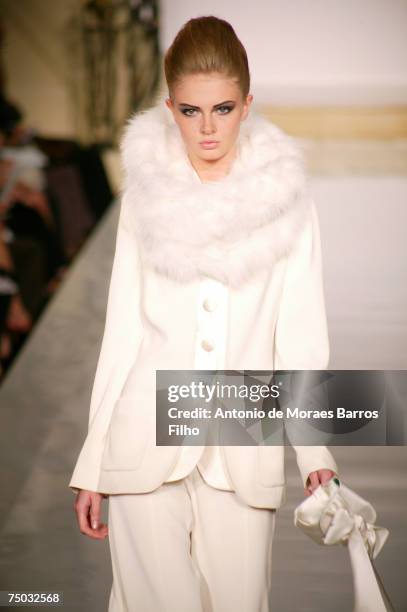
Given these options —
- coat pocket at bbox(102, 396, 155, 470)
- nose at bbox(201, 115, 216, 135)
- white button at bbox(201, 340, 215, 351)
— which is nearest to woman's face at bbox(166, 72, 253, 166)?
nose at bbox(201, 115, 216, 135)

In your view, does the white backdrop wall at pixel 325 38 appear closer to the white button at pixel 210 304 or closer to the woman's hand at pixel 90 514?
the white button at pixel 210 304

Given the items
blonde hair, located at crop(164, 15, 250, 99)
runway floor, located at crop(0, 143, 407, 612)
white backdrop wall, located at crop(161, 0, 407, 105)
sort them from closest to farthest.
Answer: blonde hair, located at crop(164, 15, 250, 99)
runway floor, located at crop(0, 143, 407, 612)
white backdrop wall, located at crop(161, 0, 407, 105)

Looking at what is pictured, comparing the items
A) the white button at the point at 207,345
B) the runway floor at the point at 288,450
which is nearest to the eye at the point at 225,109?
the white button at the point at 207,345

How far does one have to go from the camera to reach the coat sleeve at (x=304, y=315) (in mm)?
1442

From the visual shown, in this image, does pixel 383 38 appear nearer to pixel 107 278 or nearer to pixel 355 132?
pixel 107 278

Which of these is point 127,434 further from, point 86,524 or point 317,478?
point 317,478

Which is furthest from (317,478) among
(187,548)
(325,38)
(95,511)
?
(325,38)

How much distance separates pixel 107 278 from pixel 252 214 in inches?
126

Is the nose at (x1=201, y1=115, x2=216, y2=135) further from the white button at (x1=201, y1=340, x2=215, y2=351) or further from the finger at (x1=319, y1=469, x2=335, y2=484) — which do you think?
the finger at (x1=319, y1=469, x2=335, y2=484)

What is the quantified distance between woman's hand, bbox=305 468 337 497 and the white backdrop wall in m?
1.16

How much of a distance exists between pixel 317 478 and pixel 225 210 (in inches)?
16.6

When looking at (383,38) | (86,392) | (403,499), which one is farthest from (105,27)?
(403,499)

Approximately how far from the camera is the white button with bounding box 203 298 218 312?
4.71ft

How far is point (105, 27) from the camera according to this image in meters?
6.45
